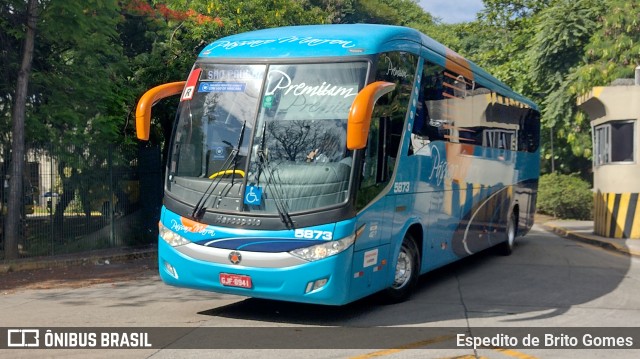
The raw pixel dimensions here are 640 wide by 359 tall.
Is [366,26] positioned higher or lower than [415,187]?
higher

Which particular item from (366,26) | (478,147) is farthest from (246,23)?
(366,26)

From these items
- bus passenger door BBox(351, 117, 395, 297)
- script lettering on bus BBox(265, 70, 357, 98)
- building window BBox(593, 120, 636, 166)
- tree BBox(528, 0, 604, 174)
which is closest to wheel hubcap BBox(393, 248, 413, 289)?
bus passenger door BBox(351, 117, 395, 297)

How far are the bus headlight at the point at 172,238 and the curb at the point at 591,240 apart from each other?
11622mm

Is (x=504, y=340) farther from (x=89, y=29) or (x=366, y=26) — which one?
(x=89, y=29)

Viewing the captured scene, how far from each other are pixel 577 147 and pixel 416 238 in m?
20.0

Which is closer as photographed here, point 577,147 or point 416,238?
point 416,238

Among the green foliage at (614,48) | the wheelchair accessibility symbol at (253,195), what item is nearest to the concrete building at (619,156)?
the green foliage at (614,48)

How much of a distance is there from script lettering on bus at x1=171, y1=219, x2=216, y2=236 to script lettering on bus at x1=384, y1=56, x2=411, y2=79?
9.65 ft

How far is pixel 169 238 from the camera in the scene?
8797 mm

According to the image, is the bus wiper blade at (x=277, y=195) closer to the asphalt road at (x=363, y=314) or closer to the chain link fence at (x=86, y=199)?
the asphalt road at (x=363, y=314)

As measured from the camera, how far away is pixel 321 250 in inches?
316

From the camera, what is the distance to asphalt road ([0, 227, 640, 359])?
739 centimetres

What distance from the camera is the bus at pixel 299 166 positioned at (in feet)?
26.6

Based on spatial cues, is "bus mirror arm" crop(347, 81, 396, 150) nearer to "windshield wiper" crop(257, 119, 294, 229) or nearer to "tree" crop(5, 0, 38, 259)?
"windshield wiper" crop(257, 119, 294, 229)
